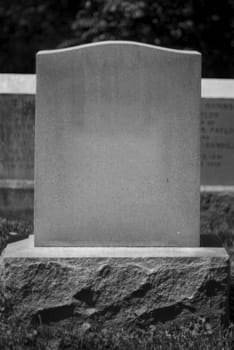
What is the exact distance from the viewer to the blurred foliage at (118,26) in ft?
37.0

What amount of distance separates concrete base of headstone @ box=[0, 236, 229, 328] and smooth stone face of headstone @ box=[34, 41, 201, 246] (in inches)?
9.3

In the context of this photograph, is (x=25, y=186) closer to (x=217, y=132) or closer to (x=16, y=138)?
(x=16, y=138)

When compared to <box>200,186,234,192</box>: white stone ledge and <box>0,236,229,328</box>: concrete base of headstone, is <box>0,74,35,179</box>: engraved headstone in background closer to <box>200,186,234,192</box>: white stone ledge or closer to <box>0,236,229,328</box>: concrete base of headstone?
<box>200,186,234,192</box>: white stone ledge

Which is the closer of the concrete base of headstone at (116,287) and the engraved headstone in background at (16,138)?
the concrete base of headstone at (116,287)

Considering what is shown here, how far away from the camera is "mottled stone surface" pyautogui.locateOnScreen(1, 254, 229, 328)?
4414 mm

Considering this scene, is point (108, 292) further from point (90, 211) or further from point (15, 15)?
point (15, 15)

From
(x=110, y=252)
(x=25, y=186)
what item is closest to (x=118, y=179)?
(x=110, y=252)

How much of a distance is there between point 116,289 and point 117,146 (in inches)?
32.6

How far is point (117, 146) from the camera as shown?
4.63 meters

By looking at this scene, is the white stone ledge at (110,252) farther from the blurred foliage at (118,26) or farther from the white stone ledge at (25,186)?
the blurred foliage at (118,26)

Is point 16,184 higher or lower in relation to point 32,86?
lower

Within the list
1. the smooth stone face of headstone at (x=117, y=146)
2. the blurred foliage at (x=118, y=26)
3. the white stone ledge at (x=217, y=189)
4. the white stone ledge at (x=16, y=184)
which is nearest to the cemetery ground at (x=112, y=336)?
the smooth stone face of headstone at (x=117, y=146)

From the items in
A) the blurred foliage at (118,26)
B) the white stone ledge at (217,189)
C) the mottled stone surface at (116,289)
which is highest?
the blurred foliage at (118,26)

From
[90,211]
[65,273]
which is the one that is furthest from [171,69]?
[65,273]
